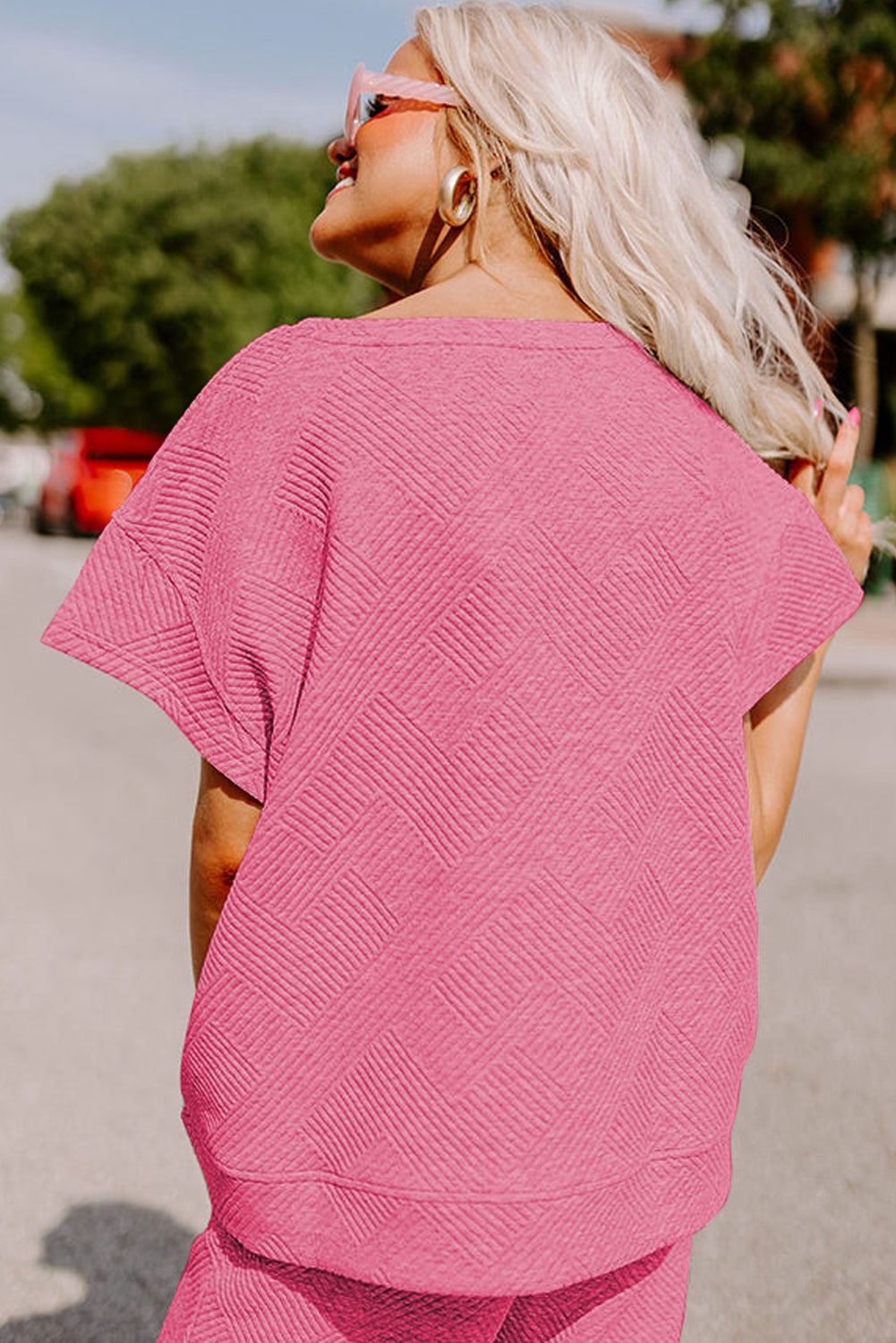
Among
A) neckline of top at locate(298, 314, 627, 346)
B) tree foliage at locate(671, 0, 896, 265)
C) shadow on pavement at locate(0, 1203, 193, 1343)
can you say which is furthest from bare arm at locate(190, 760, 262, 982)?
tree foliage at locate(671, 0, 896, 265)

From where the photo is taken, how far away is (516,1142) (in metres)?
1.16

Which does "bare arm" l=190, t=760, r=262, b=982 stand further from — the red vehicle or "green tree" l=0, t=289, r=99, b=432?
"green tree" l=0, t=289, r=99, b=432

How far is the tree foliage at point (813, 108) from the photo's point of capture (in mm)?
17938

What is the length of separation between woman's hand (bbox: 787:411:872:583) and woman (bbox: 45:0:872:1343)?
0.22 m

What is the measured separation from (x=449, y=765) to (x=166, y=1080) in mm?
2913

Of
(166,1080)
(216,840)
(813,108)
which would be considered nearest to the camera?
(216,840)

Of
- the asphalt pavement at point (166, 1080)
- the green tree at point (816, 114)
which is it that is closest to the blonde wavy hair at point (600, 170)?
the asphalt pavement at point (166, 1080)

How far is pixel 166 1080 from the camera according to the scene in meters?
3.84

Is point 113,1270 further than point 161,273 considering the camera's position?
No

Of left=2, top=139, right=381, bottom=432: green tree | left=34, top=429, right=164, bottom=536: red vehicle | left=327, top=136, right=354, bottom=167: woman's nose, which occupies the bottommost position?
left=2, top=139, right=381, bottom=432: green tree

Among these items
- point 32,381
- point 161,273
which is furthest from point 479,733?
point 32,381

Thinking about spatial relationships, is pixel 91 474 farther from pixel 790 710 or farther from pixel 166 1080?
pixel 790 710

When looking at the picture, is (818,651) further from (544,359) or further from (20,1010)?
(20,1010)

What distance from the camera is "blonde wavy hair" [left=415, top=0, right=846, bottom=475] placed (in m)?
1.30
